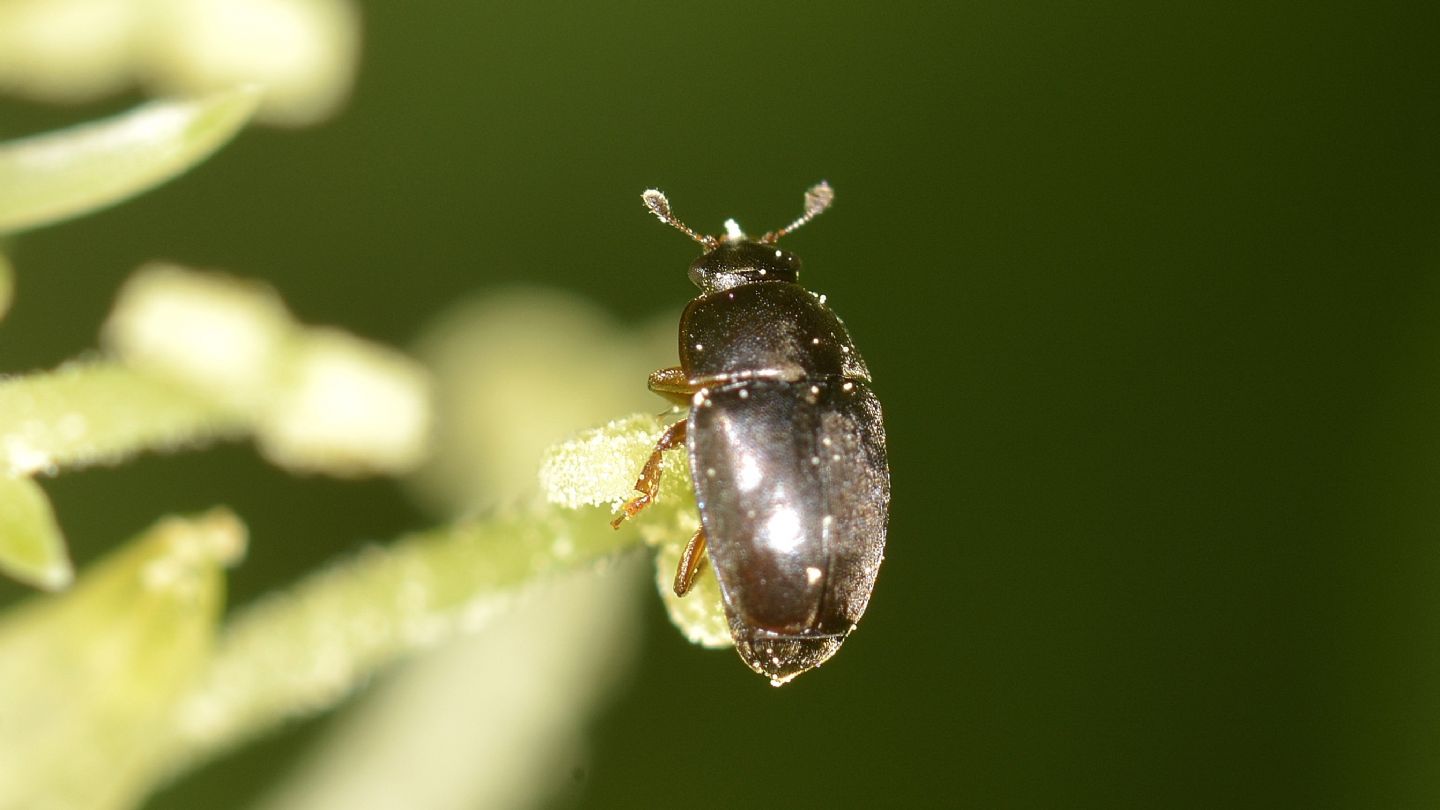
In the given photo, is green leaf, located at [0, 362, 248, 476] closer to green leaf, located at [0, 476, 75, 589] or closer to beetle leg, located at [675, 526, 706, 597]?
green leaf, located at [0, 476, 75, 589]

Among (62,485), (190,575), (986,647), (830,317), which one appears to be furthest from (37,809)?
(986,647)

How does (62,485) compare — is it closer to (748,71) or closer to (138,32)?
(138,32)

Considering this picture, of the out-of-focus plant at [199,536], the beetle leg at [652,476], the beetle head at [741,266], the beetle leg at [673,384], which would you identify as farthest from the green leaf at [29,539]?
the beetle head at [741,266]

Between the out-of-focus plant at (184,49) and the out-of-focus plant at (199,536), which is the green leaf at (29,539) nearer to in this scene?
the out-of-focus plant at (199,536)

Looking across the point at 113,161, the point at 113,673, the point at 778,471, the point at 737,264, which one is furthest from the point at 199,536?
the point at 737,264

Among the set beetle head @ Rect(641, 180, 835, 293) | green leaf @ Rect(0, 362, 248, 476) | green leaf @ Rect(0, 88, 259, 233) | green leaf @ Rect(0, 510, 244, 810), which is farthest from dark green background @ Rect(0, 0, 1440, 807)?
green leaf @ Rect(0, 88, 259, 233)
